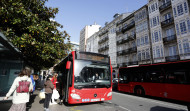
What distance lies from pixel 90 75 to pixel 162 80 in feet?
18.7

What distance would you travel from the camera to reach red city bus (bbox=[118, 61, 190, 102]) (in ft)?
24.0

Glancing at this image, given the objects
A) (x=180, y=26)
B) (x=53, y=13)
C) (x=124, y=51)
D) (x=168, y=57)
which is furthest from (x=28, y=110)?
(x=124, y=51)

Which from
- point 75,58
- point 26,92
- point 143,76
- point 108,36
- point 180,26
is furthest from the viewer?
point 108,36

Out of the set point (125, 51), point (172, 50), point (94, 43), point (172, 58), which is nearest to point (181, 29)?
point (172, 50)

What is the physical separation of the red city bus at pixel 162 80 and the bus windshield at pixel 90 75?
4.47m

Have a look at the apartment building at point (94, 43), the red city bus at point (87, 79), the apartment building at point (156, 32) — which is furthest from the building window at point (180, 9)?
the apartment building at point (94, 43)

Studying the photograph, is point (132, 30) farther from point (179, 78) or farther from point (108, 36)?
point (179, 78)

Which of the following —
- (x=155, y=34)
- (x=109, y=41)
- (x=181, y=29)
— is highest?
(x=109, y=41)

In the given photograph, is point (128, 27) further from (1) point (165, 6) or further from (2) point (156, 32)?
(1) point (165, 6)

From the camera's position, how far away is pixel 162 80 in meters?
8.47

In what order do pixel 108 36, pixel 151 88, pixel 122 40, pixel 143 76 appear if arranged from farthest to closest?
pixel 108 36 < pixel 122 40 < pixel 143 76 < pixel 151 88

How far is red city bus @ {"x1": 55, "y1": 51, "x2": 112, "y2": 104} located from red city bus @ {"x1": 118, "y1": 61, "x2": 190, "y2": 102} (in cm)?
441

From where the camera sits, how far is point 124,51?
29.5 m

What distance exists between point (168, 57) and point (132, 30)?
36.8ft
